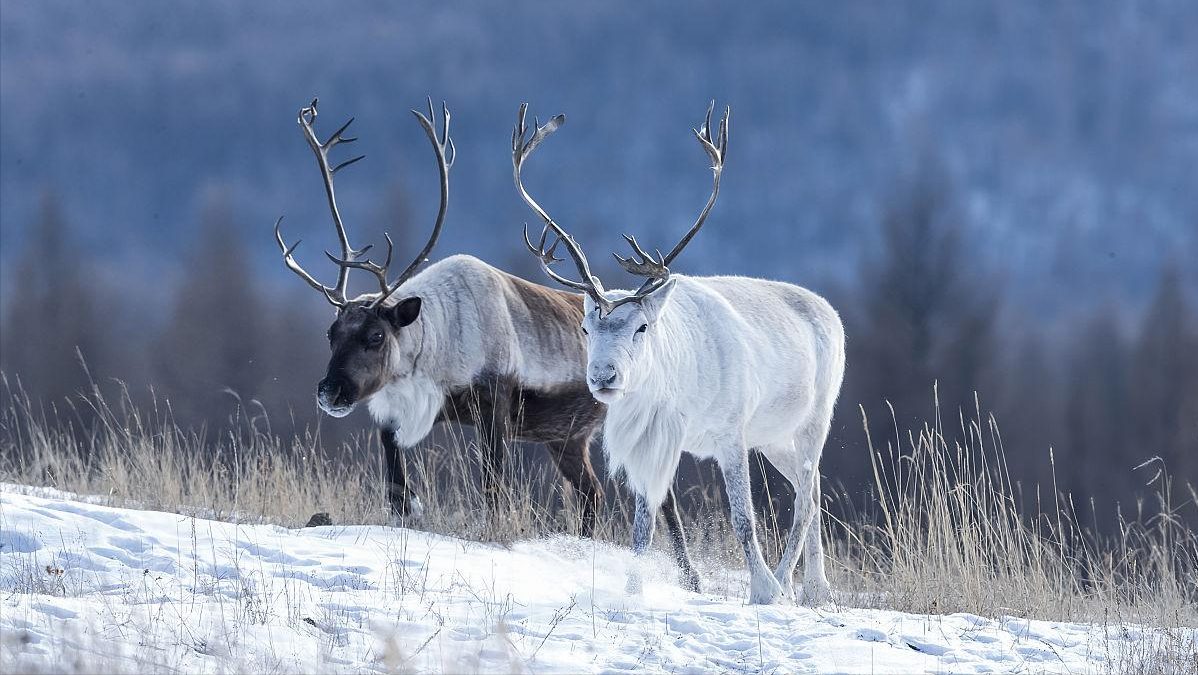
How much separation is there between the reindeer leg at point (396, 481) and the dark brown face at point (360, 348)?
1.38ft

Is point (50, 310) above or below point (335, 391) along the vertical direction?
below

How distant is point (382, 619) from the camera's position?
461 cm

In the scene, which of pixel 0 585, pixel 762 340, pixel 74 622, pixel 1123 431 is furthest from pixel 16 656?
pixel 1123 431

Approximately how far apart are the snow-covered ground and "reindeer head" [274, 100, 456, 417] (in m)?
1.87

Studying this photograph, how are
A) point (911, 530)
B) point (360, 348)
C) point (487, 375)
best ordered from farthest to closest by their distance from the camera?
point (487, 375) < point (360, 348) < point (911, 530)

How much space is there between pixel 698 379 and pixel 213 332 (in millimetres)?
Answer: 23845

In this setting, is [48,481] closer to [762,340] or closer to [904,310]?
[762,340]

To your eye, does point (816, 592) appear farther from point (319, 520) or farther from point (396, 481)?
point (319, 520)

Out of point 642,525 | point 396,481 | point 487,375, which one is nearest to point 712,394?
point 642,525

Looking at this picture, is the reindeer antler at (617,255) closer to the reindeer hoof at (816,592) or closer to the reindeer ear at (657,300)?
the reindeer ear at (657,300)

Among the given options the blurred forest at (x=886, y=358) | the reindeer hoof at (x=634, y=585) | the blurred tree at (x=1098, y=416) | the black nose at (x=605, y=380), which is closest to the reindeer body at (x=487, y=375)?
the black nose at (x=605, y=380)

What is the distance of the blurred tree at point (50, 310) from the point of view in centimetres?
2791

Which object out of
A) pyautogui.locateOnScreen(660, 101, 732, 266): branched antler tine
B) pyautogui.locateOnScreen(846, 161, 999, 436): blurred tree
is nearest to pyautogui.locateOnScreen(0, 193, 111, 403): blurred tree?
pyautogui.locateOnScreen(846, 161, 999, 436): blurred tree

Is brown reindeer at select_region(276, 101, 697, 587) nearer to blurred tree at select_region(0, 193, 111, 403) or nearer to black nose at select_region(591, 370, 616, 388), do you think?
black nose at select_region(591, 370, 616, 388)
